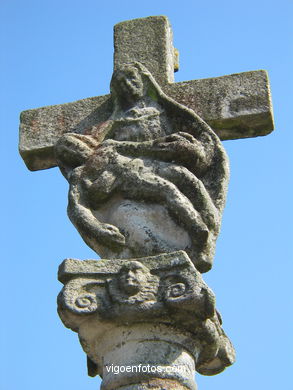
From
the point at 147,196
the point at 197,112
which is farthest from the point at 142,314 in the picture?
the point at 197,112

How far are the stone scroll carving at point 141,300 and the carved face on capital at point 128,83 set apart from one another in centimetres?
180

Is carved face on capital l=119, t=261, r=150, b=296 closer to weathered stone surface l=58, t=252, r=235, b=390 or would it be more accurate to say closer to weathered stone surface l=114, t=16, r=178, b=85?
weathered stone surface l=58, t=252, r=235, b=390

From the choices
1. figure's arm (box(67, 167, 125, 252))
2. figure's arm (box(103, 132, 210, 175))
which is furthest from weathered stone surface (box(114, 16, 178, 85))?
figure's arm (box(67, 167, 125, 252))

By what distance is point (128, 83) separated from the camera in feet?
21.4

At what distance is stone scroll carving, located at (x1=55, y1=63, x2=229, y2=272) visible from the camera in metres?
5.54

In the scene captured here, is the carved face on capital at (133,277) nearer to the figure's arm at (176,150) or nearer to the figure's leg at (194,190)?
the figure's leg at (194,190)

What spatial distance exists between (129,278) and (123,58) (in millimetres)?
2554

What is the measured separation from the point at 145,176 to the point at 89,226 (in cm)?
53

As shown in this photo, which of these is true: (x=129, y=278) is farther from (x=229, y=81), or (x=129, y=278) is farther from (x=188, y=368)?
(x=229, y=81)

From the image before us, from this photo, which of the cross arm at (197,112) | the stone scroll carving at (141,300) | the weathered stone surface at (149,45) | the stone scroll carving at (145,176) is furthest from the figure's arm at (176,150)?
the stone scroll carving at (141,300)

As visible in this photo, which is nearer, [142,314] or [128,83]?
[142,314]

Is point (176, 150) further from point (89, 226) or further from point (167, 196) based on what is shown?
point (89, 226)

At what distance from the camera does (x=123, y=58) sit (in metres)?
6.96

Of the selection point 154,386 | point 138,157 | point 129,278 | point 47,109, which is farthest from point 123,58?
point 154,386
